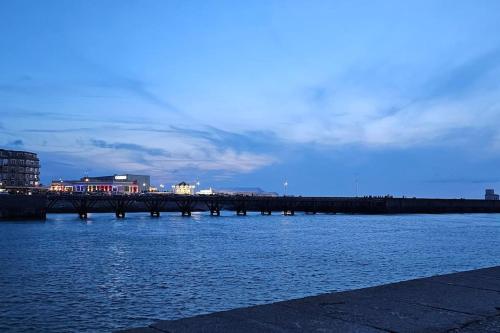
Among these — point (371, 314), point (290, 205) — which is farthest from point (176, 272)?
point (290, 205)

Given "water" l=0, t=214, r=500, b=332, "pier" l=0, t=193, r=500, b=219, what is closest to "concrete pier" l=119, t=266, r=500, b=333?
"water" l=0, t=214, r=500, b=332

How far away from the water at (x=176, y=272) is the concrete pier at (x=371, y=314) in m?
9.45

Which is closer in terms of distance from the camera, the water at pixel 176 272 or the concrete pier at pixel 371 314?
the concrete pier at pixel 371 314

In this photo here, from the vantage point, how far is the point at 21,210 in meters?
96.2

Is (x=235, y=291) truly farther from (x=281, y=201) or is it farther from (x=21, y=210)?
(x=281, y=201)

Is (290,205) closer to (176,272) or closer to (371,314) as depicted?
(176,272)

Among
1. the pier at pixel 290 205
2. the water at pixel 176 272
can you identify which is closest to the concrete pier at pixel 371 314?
the water at pixel 176 272

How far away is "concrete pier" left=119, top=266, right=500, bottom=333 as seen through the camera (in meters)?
9.06

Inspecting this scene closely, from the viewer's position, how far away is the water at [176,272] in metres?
20.4

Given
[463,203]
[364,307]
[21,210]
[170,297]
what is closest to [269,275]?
[170,297]

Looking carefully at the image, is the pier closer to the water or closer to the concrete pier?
the water

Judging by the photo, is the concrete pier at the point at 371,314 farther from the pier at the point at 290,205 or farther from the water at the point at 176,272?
the pier at the point at 290,205

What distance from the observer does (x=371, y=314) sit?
1024 cm

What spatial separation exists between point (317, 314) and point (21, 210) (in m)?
97.0
